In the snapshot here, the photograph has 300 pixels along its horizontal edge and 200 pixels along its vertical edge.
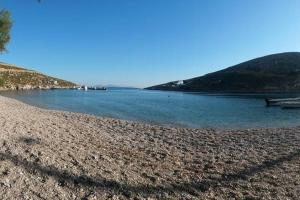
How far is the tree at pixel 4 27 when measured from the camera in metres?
70.9

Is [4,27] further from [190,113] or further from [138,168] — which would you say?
[138,168]

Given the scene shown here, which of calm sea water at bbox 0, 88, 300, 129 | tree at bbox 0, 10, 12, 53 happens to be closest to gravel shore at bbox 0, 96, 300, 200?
calm sea water at bbox 0, 88, 300, 129

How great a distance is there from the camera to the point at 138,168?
1437 cm

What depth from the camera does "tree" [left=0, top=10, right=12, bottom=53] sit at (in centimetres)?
7091

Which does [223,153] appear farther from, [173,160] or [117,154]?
[117,154]

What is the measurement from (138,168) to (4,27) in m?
68.3

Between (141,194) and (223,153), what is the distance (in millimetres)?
9098

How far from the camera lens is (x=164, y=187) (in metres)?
12.1

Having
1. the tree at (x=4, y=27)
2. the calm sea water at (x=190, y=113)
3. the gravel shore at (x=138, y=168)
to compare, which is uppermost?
the tree at (x=4, y=27)

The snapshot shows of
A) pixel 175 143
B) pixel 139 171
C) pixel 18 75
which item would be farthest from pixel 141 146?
pixel 18 75

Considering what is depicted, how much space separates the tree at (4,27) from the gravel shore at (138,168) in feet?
191

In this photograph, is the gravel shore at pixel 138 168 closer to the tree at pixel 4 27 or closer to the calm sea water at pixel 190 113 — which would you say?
the calm sea water at pixel 190 113

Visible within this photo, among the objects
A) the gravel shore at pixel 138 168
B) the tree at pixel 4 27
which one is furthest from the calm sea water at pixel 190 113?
the gravel shore at pixel 138 168

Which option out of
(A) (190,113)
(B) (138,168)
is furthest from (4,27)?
(B) (138,168)
